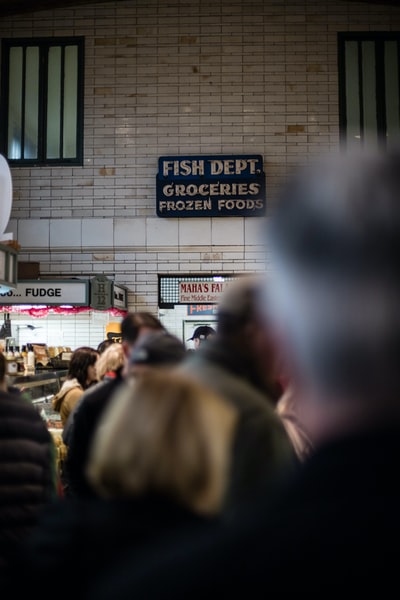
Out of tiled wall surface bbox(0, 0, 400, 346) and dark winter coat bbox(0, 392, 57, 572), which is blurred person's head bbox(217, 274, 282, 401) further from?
tiled wall surface bbox(0, 0, 400, 346)

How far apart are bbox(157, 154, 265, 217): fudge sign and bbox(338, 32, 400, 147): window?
5.86 ft

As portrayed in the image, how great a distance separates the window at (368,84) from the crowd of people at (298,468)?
10.5 metres

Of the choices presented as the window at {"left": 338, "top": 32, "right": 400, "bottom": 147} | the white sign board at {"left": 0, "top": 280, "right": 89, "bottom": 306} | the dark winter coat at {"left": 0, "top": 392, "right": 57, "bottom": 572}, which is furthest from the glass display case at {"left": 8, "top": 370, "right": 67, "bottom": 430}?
the window at {"left": 338, "top": 32, "right": 400, "bottom": 147}

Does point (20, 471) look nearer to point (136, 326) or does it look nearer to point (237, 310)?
point (136, 326)

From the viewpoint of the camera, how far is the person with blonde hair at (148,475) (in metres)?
0.85

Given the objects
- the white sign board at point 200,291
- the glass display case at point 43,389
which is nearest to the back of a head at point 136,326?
the glass display case at point 43,389

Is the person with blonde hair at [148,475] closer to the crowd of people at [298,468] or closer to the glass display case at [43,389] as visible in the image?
the crowd of people at [298,468]

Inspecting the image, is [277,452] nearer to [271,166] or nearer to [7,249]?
[7,249]

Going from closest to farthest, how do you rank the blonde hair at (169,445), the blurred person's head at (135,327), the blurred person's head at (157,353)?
the blonde hair at (169,445), the blurred person's head at (157,353), the blurred person's head at (135,327)

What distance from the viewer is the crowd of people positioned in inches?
21.6

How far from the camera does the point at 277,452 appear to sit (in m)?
1.37

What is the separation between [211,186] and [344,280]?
33.7 feet

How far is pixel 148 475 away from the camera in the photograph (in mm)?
877

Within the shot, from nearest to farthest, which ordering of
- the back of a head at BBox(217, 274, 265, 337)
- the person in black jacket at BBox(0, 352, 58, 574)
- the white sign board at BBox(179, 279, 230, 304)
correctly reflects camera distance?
the back of a head at BBox(217, 274, 265, 337), the person in black jacket at BBox(0, 352, 58, 574), the white sign board at BBox(179, 279, 230, 304)
